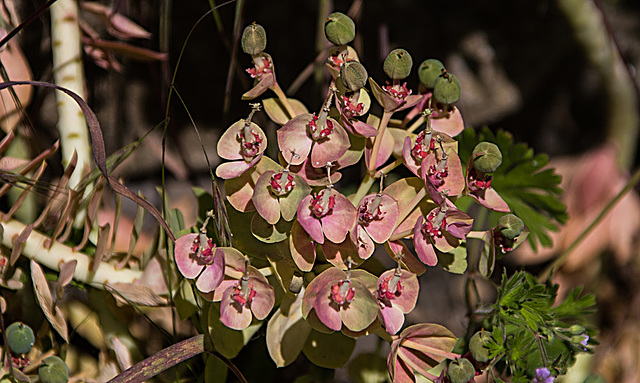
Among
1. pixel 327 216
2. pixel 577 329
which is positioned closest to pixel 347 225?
pixel 327 216

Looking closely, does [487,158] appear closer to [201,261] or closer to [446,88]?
[446,88]

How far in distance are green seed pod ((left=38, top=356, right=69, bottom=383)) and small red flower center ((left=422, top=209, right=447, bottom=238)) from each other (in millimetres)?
297

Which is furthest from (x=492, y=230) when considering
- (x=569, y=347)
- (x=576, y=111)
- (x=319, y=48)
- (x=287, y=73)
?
(x=576, y=111)

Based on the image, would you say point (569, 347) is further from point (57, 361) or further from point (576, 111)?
point (576, 111)

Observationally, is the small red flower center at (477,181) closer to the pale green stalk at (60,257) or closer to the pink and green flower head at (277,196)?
the pink and green flower head at (277,196)

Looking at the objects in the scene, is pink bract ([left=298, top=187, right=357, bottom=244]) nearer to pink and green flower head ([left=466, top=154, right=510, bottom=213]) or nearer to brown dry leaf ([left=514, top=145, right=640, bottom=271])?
pink and green flower head ([left=466, top=154, right=510, bottom=213])

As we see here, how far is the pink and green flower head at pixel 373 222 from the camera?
0.39 meters

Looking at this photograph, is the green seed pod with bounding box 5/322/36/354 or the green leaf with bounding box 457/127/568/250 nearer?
the green seed pod with bounding box 5/322/36/354

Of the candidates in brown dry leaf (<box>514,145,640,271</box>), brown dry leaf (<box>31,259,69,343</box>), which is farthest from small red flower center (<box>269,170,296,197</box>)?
brown dry leaf (<box>514,145,640,271</box>)

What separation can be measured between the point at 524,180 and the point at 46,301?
0.48 m

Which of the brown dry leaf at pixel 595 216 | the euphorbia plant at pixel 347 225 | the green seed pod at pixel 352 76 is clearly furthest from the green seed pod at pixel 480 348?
the brown dry leaf at pixel 595 216

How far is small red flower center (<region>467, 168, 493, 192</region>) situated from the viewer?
0.41 m

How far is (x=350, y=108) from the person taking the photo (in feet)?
1.29

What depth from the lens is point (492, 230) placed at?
1.32ft
